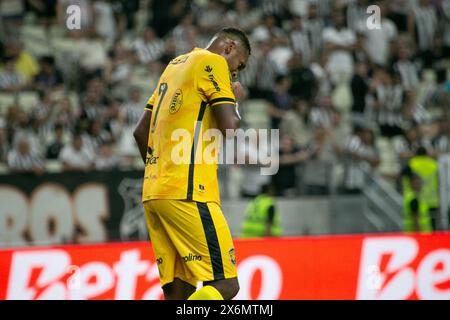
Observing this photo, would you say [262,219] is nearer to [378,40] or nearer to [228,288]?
[378,40]

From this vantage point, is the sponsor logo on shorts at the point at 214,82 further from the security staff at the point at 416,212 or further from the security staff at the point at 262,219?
the security staff at the point at 416,212

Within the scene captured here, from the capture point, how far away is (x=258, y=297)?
8289 mm

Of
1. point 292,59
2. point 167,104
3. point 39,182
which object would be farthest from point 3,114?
point 167,104

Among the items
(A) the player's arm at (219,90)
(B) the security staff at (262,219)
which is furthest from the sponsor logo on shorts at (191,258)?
(B) the security staff at (262,219)

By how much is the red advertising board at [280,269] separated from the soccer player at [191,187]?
8.73 feet

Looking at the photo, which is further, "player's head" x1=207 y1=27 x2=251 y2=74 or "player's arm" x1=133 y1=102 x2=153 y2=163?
"player's arm" x1=133 y1=102 x2=153 y2=163

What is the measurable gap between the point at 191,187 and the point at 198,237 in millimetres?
310

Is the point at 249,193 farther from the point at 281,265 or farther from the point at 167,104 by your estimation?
the point at 167,104

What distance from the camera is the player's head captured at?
18.9 feet

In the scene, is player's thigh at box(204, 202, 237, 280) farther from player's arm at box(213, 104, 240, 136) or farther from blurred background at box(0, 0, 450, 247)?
blurred background at box(0, 0, 450, 247)

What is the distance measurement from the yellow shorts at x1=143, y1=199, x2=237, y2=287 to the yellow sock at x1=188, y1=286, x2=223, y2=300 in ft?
0.37

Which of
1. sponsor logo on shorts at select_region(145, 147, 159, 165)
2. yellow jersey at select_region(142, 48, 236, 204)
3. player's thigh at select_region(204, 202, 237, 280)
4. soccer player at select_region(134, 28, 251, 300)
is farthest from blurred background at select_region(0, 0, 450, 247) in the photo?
player's thigh at select_region(204, 202, 237, 280)

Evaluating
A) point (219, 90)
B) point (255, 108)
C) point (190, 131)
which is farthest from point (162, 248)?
point (255, 108)

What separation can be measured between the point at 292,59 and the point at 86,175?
5105mm
